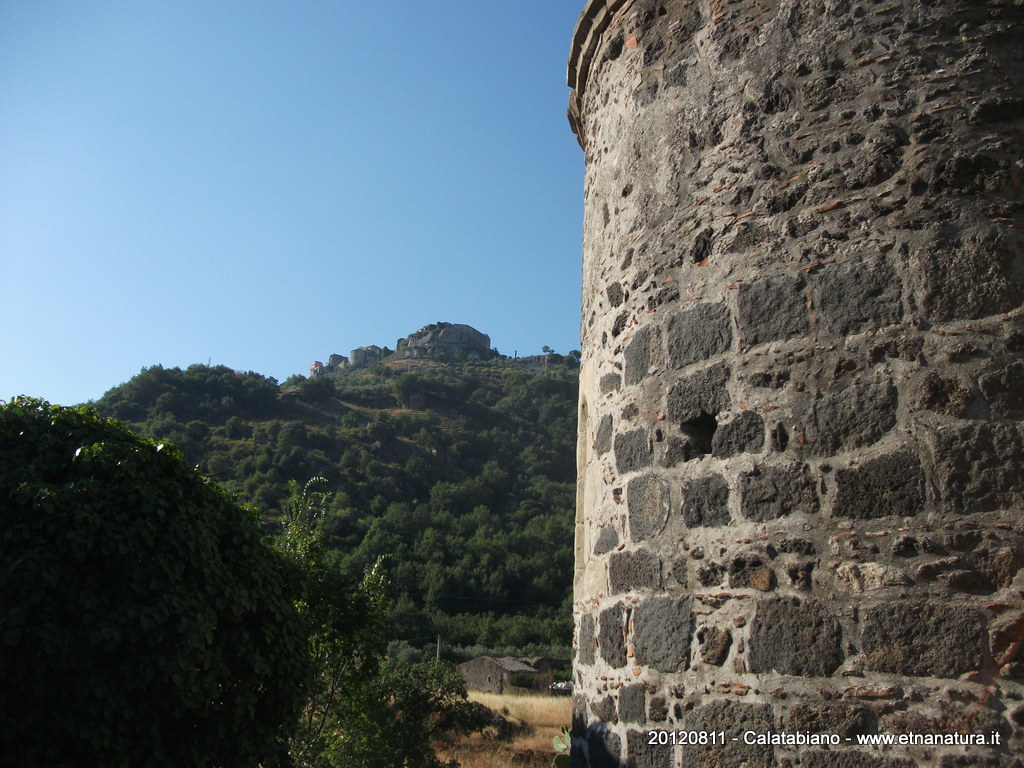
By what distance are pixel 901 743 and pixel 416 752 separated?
12752 mm

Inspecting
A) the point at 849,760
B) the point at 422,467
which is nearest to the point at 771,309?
the point at 849,760

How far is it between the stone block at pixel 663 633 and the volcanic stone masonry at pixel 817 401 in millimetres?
12

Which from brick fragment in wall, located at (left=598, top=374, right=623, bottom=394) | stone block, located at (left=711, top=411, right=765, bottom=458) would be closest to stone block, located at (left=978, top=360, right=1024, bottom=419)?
stone block, located at (left=711, top=411, right=765, bottom=458)

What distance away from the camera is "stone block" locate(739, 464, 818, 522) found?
2953 mm

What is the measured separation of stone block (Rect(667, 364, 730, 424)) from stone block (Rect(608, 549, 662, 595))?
60 cm

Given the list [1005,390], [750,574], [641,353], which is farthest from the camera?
[641,353]

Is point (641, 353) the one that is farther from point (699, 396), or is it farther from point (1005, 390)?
point (1005, 390)

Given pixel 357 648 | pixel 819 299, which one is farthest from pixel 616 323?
pixel 357 648

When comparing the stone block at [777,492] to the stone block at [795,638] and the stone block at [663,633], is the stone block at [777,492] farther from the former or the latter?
the stone block at [663,633]

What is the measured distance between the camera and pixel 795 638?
9.26 ft

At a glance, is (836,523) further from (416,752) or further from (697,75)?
(416,752)

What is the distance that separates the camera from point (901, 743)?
2.54 m

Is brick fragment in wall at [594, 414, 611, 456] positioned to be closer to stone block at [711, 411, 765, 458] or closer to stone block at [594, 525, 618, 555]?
stone block at [594, 525, 618, 555]

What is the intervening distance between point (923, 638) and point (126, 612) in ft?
11.4
